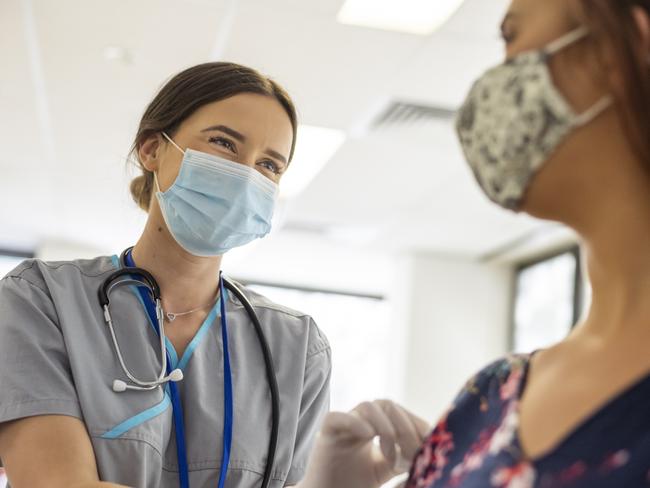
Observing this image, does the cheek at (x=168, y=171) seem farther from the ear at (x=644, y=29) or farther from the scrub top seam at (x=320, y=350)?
the ear at (x=644, y=29)

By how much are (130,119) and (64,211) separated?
2.40 meters

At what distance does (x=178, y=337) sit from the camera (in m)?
1.62

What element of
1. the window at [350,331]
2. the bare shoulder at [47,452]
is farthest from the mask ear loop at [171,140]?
the window at [350,331]

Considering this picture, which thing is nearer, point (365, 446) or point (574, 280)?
point (365, 446)

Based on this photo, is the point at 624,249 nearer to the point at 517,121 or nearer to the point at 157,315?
the point at 517,121

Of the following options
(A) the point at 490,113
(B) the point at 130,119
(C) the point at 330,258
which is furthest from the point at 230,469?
(C) the point at 330,258

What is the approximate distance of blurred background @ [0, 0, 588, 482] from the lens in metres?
3.41

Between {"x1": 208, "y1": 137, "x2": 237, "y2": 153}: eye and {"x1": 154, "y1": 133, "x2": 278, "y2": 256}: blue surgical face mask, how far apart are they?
0.03 metres

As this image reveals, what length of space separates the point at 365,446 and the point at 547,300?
5654mm

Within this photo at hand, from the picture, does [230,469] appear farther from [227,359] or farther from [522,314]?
[522,314]

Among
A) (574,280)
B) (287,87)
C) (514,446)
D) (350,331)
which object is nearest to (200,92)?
(514,446)

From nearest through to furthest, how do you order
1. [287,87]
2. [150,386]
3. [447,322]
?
1. [150,386]
2. [287,87]
3. [447,322]

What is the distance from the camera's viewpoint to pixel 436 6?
3.15m

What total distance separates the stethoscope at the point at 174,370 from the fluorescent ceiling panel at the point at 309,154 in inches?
107
